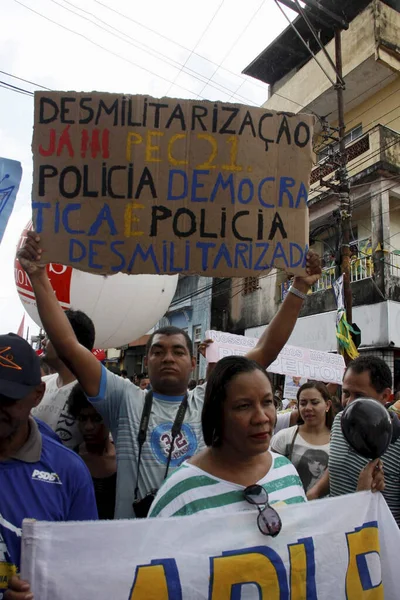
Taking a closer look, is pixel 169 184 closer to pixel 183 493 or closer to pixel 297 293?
pixel 297 293

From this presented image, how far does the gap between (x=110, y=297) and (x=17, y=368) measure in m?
3.88

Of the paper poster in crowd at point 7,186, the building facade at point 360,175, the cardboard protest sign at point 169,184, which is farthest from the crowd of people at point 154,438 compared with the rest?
the building facade at point 360,175

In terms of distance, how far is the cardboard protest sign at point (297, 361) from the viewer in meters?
7.35

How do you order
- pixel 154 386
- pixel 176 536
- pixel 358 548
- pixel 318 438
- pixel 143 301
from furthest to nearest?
pixel 143 301
pixel 318 438
pixel 154 386
pixel 358 548
pixel 176 536

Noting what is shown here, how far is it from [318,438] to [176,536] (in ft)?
7.18

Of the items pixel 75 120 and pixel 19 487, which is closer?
pixel 19 487

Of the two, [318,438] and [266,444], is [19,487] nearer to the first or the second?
[266,444]

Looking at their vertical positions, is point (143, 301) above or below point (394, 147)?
below

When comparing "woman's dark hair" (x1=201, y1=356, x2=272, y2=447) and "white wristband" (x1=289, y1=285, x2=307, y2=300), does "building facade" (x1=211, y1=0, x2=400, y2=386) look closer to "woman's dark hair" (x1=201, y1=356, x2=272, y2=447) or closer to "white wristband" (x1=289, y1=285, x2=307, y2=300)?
"white wristband" (x1=289, y1=285, x2=307, y2=300)

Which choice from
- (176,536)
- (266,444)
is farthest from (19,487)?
(266,444)

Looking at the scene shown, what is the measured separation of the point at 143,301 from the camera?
5.67 m

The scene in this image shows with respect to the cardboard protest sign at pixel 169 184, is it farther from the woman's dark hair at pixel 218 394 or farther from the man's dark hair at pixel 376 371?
the woman's dark hair at pixel 218 394

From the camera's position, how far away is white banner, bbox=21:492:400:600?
1.44m

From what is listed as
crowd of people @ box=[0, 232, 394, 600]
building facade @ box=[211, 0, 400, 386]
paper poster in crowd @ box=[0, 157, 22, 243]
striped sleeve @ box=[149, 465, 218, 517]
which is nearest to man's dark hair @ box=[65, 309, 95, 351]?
crowd of people @ box=[0, 232, 394, 600]
